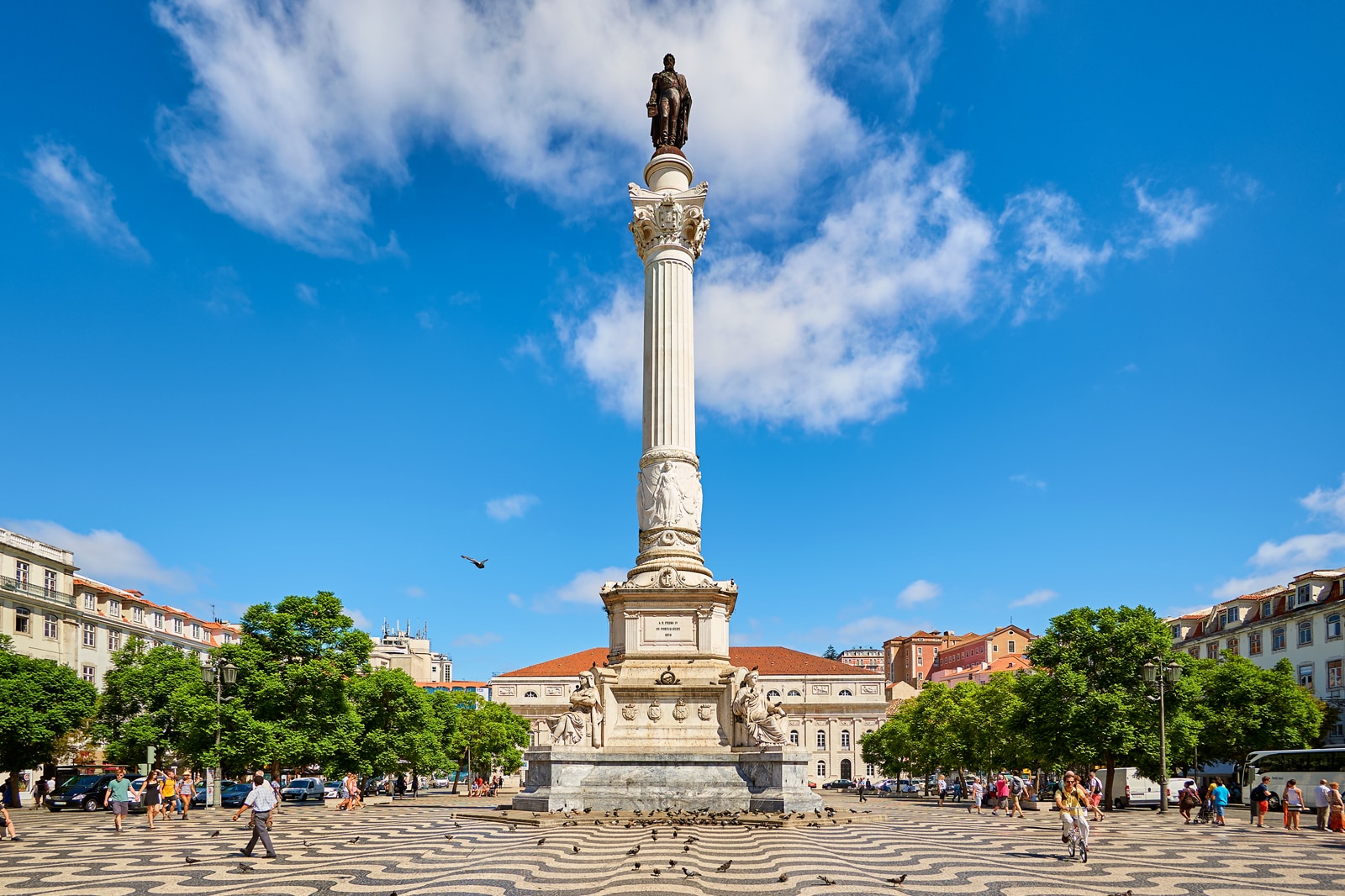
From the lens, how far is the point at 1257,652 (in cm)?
7331

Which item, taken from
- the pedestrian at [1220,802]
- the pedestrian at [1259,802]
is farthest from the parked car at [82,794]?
the pedestrian at [1259,802]

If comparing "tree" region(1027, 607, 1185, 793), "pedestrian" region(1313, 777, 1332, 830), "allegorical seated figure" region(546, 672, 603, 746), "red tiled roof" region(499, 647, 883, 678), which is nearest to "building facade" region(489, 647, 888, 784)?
"red tiled roof" region(499, 647, 883, 678)

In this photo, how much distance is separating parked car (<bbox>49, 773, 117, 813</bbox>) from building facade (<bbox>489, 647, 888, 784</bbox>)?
7621 centimetres

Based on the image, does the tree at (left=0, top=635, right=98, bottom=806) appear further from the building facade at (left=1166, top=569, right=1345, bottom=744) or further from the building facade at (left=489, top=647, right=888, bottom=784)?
the building facade at (left=489, top=647, right=888, bottom=784)

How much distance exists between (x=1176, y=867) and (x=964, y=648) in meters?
129

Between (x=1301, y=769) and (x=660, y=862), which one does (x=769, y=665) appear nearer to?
(x=1301, y=769)

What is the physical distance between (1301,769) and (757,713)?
85.3ft

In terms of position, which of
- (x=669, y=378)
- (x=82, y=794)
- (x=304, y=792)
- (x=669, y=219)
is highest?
(x=669, y=219)

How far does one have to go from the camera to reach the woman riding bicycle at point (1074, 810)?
19.6 m

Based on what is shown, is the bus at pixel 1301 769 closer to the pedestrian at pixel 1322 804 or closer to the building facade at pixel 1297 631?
the pedestrian at pixel 1322 804

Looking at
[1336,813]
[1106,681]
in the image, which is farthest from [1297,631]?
[1336,813]

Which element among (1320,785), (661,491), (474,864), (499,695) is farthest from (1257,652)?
(499,695)

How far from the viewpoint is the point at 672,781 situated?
25891 millimetres

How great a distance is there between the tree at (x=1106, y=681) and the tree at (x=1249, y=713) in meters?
10.4
